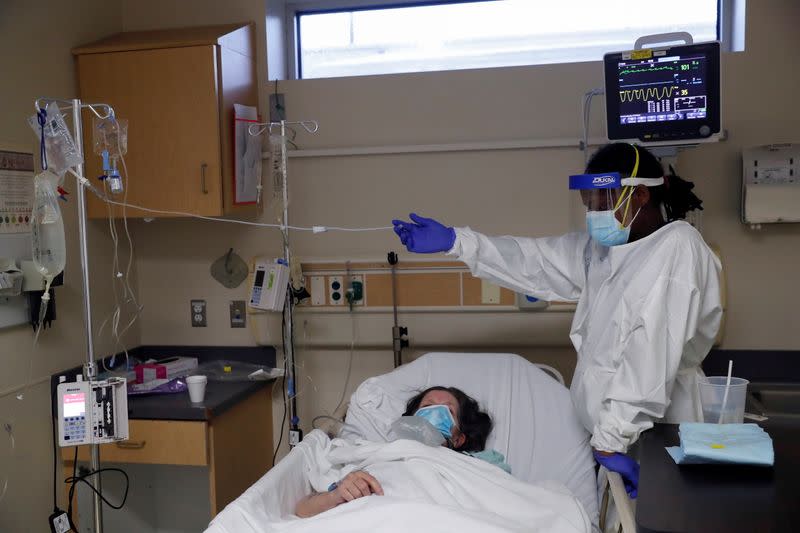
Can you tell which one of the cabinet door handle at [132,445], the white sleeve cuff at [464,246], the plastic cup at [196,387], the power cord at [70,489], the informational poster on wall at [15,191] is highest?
the informational poster on wall at [15,191]

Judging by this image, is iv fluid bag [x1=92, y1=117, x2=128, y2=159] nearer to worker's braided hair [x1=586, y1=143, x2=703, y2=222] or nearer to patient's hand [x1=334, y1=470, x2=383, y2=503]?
patient's hand [x1=334, y1=470, x2=383, y2=503]

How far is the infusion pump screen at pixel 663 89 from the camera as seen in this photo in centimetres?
231

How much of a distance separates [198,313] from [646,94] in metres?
2.00

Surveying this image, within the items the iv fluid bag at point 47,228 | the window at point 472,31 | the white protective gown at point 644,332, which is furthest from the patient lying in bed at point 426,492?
the window at point 472,31

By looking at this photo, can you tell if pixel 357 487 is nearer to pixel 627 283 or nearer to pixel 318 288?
Result: pixel 627 283

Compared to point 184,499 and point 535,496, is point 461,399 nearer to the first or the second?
point 535,496

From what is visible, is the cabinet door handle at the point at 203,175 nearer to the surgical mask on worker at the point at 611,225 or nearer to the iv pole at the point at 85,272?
the iv pole at the point at 85,272

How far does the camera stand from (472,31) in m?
3.22

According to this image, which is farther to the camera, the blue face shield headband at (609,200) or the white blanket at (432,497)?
the blue face shield headband at (609,200)

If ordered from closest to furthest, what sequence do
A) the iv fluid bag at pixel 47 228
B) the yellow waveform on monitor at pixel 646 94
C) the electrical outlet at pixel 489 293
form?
the iv fluid bag at pixel 47 228 < the yellow waveform on monitor at pixel 646 94 < the electrical outlet at pixel 489 293

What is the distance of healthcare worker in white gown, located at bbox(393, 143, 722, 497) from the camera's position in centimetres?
192

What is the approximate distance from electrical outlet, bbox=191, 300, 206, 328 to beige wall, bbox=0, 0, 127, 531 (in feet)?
1.37

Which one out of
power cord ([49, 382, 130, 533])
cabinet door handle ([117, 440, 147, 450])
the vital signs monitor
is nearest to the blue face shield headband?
the vital signs monitor

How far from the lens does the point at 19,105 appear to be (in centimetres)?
258
